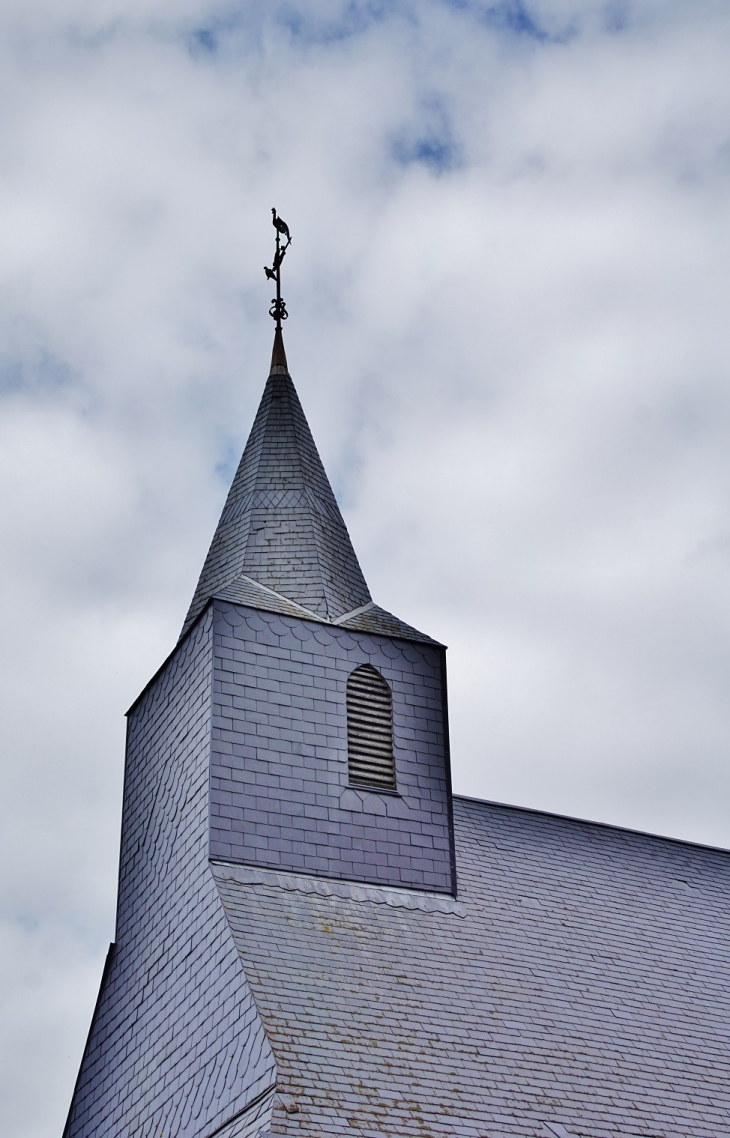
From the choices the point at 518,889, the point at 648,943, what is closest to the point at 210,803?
the point at 518,889

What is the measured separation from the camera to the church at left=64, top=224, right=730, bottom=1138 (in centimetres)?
1822

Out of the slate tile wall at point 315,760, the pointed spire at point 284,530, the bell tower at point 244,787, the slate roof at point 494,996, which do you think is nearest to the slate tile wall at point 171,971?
the bell tower at point 244,787

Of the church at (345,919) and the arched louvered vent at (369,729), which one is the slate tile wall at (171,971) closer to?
the church at (345,919)

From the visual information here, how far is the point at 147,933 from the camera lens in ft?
71.6

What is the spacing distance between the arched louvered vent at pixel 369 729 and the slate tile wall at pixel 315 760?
13 centimetres

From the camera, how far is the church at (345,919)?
717 inches

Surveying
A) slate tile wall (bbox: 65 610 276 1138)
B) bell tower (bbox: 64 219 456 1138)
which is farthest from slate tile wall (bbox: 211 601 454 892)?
slate tile wall (bbox: 65 610 276 1138)

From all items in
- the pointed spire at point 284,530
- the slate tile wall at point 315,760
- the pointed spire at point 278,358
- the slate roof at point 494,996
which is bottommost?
the slate roof at point 494,996

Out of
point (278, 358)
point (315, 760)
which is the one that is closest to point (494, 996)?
point (315, 760)

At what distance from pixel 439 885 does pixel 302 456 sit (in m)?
8.29

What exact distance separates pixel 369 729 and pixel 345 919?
3346mm

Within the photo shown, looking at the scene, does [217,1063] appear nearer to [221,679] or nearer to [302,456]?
[221,679]

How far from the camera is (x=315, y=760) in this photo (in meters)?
22.1

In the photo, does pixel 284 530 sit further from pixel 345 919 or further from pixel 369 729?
pixel 345 919
